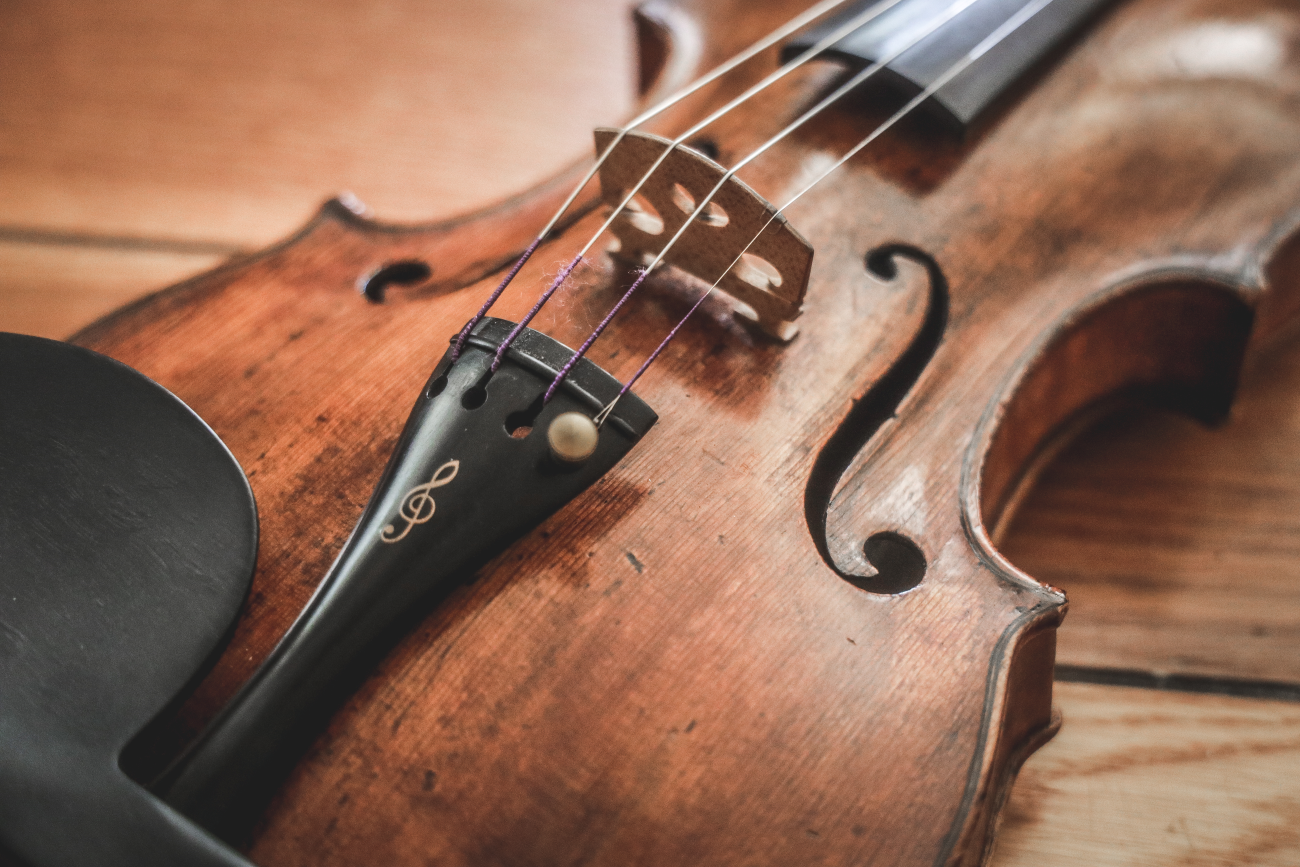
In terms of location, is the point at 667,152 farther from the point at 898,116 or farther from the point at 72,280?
the point at 72,280

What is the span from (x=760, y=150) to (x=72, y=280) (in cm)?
81

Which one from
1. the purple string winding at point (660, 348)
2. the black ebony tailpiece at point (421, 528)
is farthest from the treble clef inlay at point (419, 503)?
the purple string winding at point (660, 348)

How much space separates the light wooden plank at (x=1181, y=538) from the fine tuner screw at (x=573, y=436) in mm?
500

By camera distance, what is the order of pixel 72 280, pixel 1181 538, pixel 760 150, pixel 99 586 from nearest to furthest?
1. pixel 99 586
2. pixel 760 150
3. pixel 1181 538
4. pixel 72 280

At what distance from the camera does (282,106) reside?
50.4 inches

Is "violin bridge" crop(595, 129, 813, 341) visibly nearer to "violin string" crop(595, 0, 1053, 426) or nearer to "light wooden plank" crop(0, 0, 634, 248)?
"violin string" crop(595, 0, 1053, 426)

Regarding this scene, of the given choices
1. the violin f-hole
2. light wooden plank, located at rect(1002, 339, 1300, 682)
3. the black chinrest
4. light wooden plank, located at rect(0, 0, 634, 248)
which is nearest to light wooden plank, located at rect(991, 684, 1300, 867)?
light wooden plank, located at rect(1002, 339, 1300, 682)

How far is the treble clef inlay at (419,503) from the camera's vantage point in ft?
1.80

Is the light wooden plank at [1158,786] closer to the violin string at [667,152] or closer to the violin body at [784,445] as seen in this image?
the violin body at [784,445]

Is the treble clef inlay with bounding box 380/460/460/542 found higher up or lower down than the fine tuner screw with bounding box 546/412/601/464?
lower down

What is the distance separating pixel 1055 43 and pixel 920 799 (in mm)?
784

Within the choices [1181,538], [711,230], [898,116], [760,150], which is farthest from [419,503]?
[1181,538]

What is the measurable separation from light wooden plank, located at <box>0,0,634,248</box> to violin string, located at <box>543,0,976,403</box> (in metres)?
0.29

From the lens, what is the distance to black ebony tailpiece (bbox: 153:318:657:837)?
1.58ft
